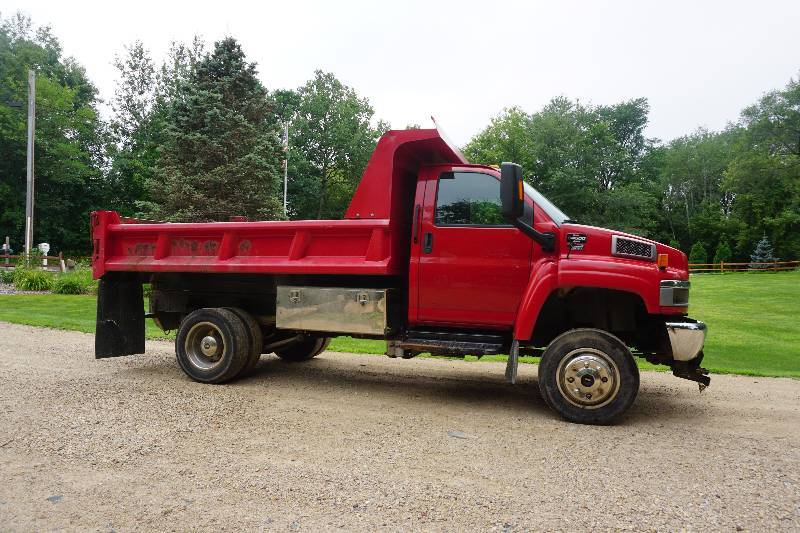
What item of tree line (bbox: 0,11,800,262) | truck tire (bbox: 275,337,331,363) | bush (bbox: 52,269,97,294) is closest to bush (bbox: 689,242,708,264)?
tree line (bbox: 0,11,800,262)

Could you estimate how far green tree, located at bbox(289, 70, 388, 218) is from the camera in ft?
168

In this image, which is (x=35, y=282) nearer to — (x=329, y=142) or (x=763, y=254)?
(x=329, y=142)

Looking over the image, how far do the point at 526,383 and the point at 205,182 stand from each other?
19.4 metres

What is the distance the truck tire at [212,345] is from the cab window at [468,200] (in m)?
2.68

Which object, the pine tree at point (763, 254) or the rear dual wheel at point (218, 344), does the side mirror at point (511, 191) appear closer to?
the rear dual wheel at point (218, 344)

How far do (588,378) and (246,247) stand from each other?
389 cm

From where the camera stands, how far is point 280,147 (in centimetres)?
2602

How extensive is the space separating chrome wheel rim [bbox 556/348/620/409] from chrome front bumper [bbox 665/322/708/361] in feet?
1.96

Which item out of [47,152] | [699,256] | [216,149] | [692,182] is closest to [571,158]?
[699,256]

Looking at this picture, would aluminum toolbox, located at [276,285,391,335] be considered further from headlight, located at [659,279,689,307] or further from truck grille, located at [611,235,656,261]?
headlight, located at [659,279,689,307]

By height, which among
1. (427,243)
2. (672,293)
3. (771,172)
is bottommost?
(672,293)

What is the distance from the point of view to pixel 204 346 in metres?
6.59

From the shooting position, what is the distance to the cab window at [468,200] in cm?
560

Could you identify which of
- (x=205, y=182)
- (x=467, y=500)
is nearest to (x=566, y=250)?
(x=467, y=500)
